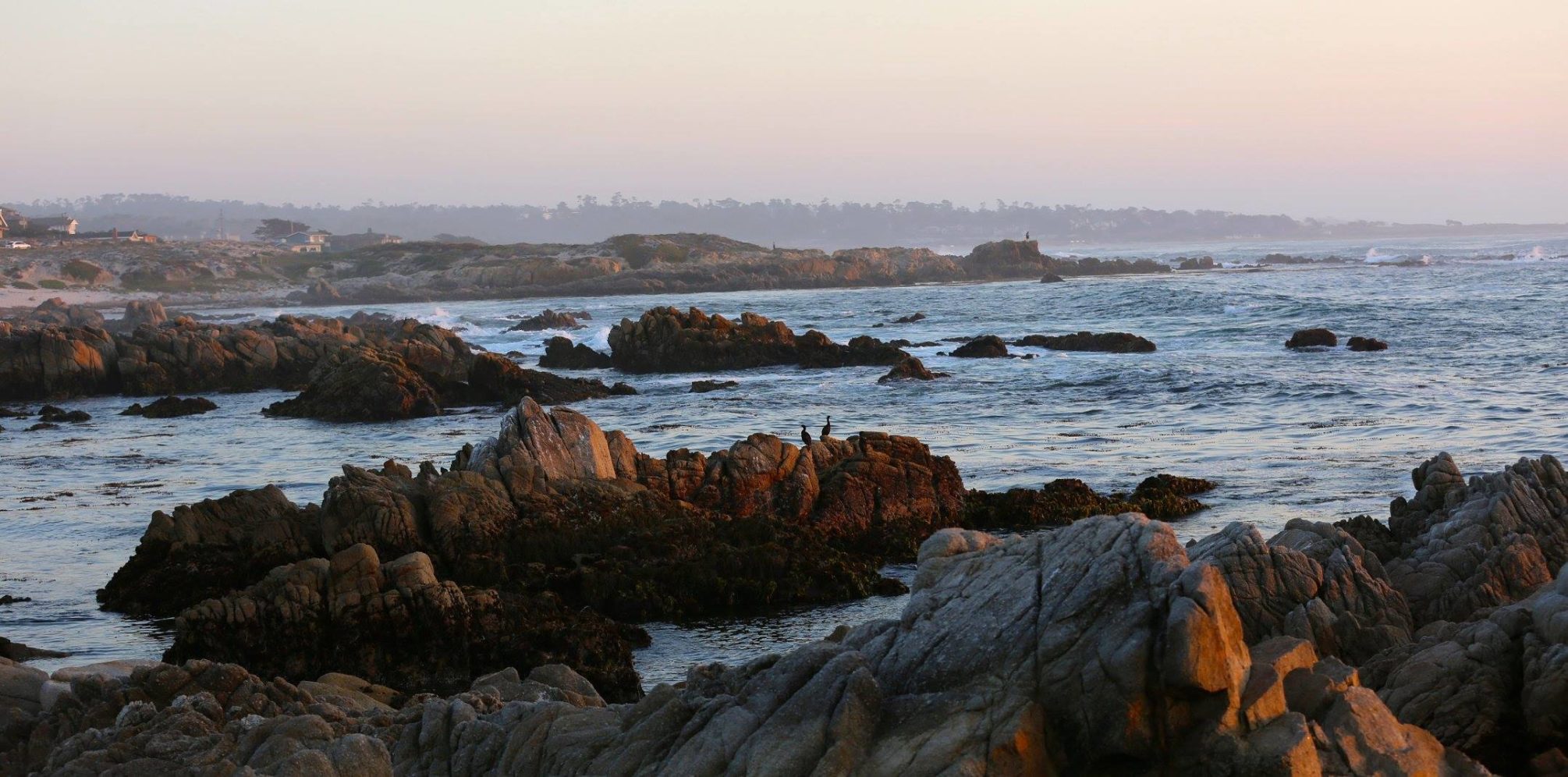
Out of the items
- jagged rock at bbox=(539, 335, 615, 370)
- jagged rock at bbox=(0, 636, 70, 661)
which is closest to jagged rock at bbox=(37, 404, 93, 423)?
jagged rock at bbox=(539, 335, 615, 370)

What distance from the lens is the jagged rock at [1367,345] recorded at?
109 ft

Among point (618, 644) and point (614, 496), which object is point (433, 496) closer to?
point (614, 496)

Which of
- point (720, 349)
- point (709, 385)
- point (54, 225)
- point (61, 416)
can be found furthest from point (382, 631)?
point (54, 225)

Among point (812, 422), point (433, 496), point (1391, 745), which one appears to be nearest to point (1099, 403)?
point (812, 422)

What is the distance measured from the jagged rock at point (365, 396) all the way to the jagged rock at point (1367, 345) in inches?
851

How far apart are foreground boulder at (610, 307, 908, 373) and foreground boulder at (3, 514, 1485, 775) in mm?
27485

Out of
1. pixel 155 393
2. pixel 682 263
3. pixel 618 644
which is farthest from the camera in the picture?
pixel 682 263

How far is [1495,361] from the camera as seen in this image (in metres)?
29.5

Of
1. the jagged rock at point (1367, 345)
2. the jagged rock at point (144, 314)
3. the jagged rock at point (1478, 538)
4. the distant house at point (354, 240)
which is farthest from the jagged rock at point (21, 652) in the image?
the distant house at point (354, 240)

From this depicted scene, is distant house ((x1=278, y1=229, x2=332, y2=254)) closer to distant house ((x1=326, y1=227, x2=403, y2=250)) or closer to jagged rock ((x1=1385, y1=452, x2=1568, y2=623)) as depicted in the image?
distant house ((x1=326, y1=227, x2=403, y2=250))

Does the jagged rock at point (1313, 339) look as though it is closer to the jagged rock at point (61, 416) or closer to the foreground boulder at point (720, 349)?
the foreground boulder at point (720, 349)

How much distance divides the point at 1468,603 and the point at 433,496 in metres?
9.35

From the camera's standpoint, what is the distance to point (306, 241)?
147m

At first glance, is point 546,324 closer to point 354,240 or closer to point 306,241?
point 306,241
